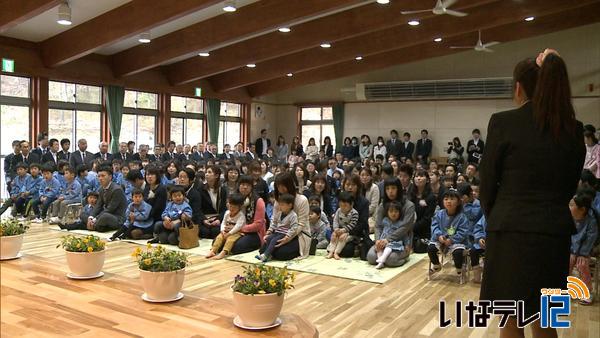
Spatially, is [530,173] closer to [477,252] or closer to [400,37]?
[477,252]

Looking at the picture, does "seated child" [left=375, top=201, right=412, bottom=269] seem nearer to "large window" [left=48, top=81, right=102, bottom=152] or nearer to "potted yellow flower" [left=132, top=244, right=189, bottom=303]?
"potted yellow flower" [left=132, top=244, right=189, bottom=303]

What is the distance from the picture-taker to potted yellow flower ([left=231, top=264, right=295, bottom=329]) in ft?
9.10

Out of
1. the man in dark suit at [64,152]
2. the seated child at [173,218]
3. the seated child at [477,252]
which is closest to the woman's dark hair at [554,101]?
the seated child at [477,252]

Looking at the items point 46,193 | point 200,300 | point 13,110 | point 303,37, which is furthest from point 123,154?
point 200,300

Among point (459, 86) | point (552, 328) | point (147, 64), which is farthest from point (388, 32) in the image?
point (552, 328)

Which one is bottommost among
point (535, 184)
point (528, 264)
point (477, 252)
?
point (477, 252)

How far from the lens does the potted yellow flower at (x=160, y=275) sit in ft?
10.5

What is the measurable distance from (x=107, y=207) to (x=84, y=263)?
140 inches

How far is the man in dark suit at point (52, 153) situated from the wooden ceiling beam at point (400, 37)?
5.47m

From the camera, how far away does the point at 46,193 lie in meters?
7.93

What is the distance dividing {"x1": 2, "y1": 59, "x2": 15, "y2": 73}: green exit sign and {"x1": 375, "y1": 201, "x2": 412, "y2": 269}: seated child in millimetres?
8150

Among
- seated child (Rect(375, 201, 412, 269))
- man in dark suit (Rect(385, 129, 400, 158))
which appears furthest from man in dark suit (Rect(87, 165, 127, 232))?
man in dark suit (Rect(385, 129, 400, 158))

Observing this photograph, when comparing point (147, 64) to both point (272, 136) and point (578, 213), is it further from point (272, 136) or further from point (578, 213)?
point (578, 213)

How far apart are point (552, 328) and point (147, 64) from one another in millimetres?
10387
